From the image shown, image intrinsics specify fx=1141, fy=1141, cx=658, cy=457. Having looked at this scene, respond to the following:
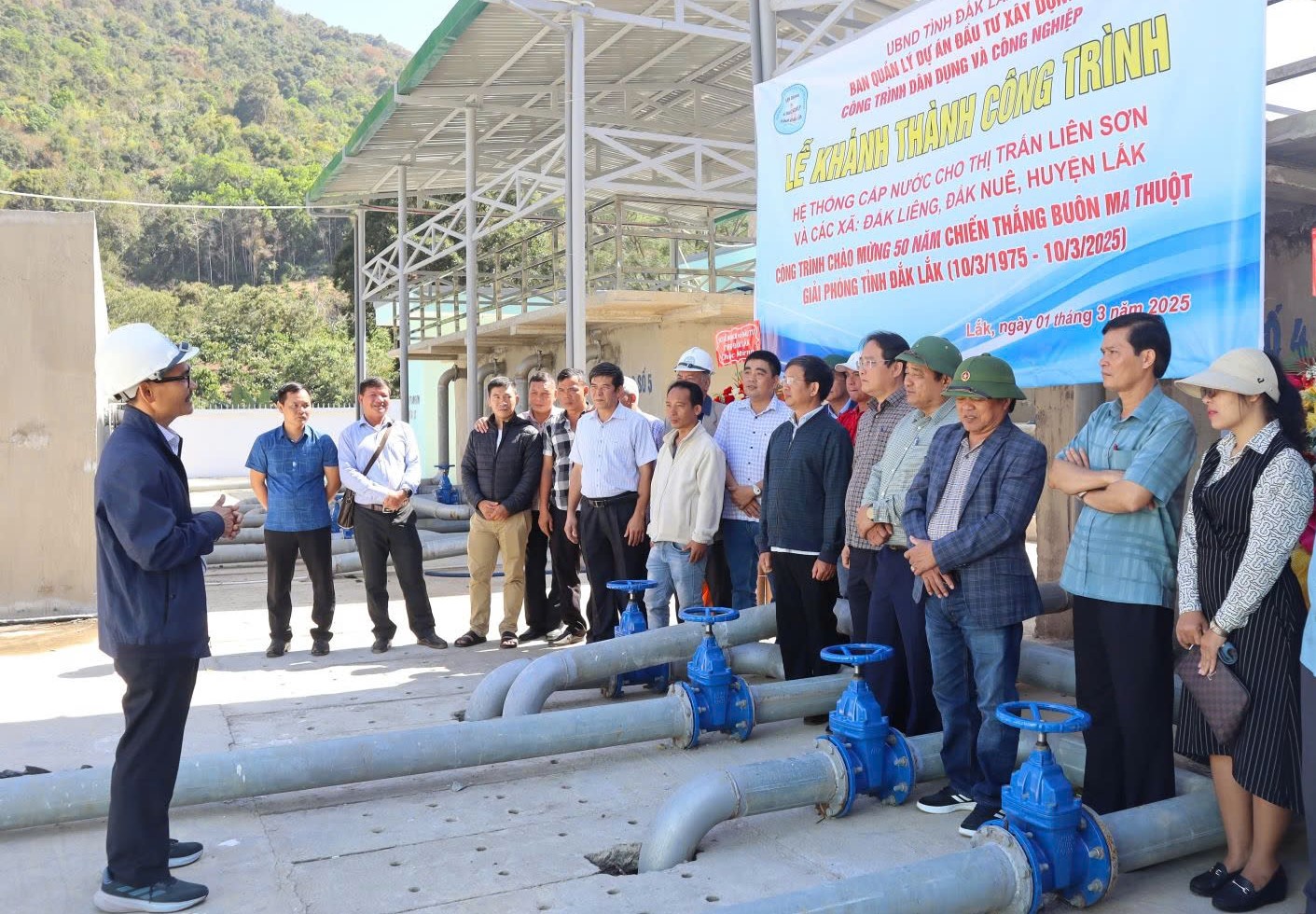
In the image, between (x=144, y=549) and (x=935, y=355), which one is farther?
(x=935, y=355)

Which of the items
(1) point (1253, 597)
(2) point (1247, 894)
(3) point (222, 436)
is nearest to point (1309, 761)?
(1) point (1253, 597)

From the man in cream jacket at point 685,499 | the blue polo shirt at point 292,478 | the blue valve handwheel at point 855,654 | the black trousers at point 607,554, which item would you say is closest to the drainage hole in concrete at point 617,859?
the blue valve handwheel at point 855,654

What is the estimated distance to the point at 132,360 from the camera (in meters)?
3.77

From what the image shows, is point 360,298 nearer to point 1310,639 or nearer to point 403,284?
point 403,284

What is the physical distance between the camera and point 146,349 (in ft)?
12.4

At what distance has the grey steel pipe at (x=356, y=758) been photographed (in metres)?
4.25

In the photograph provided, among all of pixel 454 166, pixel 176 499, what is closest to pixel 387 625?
pixel 176 499

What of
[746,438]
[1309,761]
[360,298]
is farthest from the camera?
[360,298]

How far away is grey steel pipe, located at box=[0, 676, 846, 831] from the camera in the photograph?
4246 mm

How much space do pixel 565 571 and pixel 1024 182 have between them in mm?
4153

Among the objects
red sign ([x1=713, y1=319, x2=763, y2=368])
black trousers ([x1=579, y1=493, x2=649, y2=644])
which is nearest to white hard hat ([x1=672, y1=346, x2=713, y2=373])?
red sign ([x1=713, y1=319, x2=763, y2=368])

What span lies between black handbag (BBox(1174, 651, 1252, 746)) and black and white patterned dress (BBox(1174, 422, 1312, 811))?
Answer: 30mm

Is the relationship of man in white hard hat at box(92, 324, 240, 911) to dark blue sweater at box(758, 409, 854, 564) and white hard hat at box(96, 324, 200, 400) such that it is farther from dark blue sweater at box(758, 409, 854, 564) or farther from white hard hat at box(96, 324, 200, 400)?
dark blue sweater at box(758, 409, 854, 564)

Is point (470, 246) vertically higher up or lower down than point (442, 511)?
higher up
